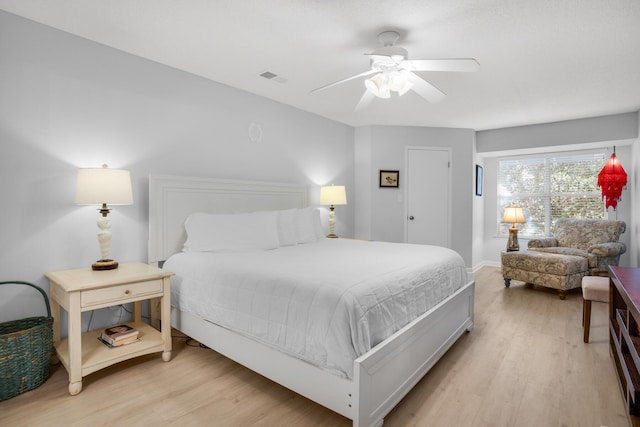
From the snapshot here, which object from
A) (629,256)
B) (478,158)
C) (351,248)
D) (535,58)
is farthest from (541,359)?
(478,158)

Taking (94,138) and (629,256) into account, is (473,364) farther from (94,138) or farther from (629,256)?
(629,256)

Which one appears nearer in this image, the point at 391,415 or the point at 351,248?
the point at 391,415

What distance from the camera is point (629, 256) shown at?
487cm

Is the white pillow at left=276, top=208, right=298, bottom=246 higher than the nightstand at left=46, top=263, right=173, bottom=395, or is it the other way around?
the white pillow at left=276, top=208, right=298, bottom=246

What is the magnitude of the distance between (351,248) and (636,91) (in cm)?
352

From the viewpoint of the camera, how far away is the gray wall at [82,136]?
2.27m

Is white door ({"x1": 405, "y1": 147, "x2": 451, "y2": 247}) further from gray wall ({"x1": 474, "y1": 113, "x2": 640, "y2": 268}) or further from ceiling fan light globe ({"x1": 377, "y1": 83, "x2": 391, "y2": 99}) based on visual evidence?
ceiling fan light globe ({"x1": 377, "y1": 83, "x2": 391, "y2": 99})

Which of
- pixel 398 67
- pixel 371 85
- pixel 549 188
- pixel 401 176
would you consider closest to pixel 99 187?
pixel 371 85

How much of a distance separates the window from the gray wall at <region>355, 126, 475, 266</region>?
1.18 metres

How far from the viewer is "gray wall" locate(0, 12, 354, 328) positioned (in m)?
2.27

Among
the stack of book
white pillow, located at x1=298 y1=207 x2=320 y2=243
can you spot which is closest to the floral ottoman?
white pillow, located at x1=298 y1=207 x2=320 y2=243

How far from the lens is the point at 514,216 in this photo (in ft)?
18.0

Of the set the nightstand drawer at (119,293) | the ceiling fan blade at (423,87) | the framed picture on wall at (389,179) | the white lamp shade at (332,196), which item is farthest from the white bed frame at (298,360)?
the framed picture on wall at (389,179)

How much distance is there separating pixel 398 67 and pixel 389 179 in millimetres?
2979
